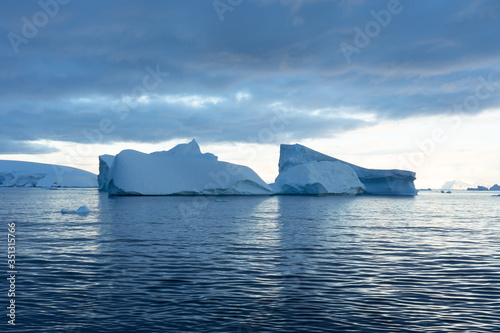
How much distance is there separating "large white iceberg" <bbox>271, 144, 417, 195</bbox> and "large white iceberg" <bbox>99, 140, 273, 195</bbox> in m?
8.75

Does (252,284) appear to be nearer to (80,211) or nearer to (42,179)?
(80,211)

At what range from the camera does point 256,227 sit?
→ 23.4 metres

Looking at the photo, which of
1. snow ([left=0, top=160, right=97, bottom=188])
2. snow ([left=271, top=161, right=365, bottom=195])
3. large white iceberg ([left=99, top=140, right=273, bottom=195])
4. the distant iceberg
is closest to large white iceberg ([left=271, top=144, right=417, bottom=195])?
snow ([left=271, top=161, right=365, bottom=195])

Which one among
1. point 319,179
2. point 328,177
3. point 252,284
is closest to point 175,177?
point 319,179

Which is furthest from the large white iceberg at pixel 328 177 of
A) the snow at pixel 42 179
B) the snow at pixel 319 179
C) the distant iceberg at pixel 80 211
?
the snow at pixel 42 179

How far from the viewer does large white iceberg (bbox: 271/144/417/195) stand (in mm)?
74625

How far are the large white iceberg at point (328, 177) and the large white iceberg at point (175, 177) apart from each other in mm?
8746

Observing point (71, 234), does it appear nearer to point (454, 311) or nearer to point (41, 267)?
point (41, 267)

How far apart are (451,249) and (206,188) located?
163ft

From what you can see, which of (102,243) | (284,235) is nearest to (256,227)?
(284,235)

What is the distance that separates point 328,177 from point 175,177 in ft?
92.7

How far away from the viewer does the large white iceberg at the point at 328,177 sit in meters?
74.6

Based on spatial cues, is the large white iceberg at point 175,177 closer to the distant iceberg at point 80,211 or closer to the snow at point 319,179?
the snow at point 319,179

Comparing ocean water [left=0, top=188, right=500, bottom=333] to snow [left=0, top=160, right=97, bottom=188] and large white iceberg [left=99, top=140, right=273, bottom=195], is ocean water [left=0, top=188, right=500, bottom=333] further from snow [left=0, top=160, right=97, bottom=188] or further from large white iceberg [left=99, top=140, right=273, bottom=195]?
snow [left=0, top=160, right=97, bottom=188]
